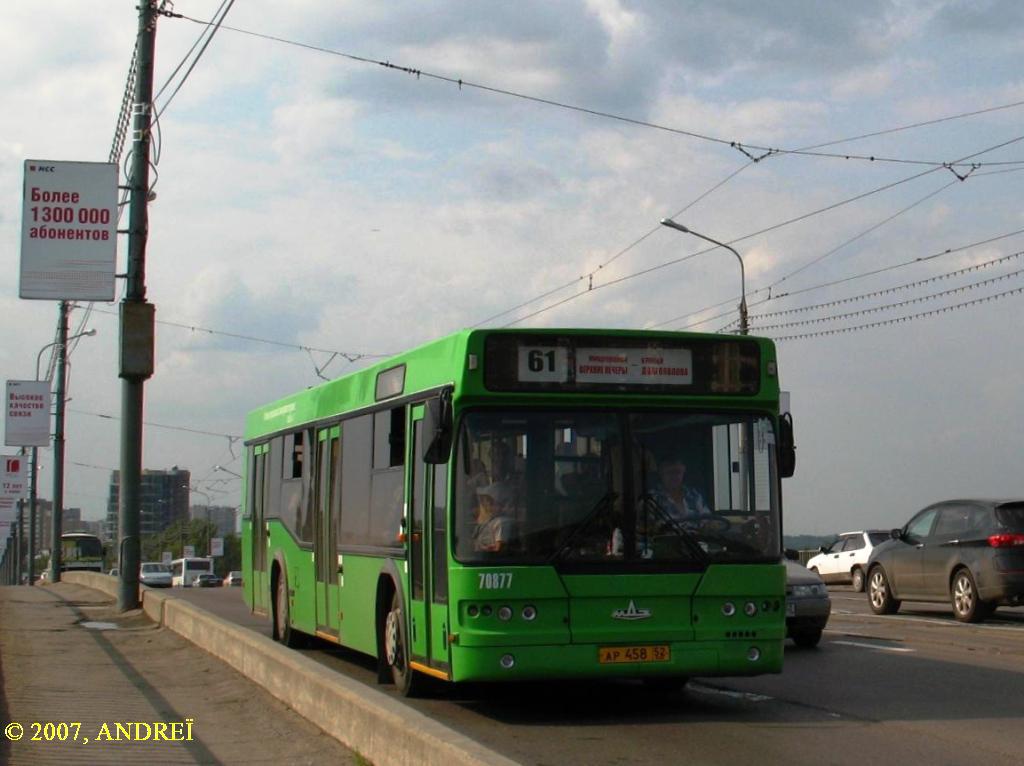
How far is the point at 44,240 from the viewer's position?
20.3 meters

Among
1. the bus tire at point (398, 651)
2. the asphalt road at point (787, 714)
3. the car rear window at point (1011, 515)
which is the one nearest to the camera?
the asphalt road at point (787, 714)

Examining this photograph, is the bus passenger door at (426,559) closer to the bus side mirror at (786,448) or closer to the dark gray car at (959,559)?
the bus side mirror at (786,448)

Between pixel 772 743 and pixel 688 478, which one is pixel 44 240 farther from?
pixel 772 743

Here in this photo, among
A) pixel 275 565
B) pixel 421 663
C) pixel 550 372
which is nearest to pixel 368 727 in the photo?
pixel 421 663

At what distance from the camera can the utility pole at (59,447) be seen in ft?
155

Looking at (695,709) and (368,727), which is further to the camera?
(695,709)

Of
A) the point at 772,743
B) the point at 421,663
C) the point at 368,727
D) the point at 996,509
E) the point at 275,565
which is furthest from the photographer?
the point at 996,509

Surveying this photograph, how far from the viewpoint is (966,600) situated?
19.5 metres

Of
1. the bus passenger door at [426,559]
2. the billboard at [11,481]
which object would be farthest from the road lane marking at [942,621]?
the billboard at [11,481]

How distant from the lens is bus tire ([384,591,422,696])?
10945mm

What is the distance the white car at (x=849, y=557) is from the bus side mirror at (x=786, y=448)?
20.9 meters

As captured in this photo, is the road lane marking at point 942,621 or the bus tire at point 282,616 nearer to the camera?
the bus tire at point 282,616

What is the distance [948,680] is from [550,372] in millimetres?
5038

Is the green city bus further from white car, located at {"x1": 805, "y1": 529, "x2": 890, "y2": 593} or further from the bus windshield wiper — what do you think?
white car, located at {"x1": 805, "y1": 529, "x2": 890, "y2": 593}
